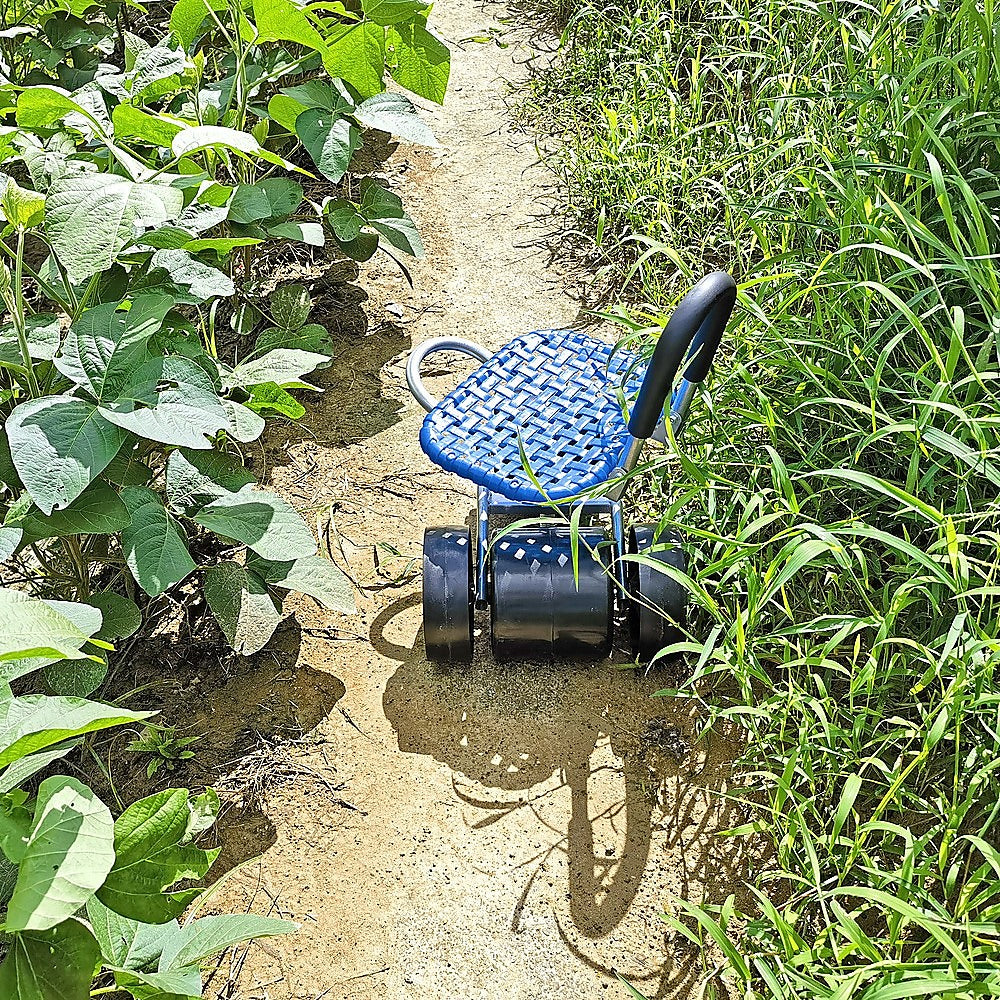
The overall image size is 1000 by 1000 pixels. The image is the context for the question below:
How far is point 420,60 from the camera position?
2443 millimetres

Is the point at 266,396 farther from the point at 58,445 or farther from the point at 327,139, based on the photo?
the point at 327,139

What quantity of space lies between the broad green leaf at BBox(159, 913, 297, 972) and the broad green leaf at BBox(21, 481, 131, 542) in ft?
2.12

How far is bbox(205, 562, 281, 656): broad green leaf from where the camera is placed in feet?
6.47

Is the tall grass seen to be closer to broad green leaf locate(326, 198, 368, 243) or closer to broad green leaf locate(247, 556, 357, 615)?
broad green leaf locate(247, 556, 357, 615)

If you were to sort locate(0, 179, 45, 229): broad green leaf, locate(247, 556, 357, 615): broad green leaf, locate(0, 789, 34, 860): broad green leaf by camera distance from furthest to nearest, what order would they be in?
locate(247, 556, 357, 615): broad green leaf
locate(0, 179, 45, 229): broad green leaf
locate(0, 789, 34, 860): broad green leaf

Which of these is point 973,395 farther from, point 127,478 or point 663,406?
point 127,478

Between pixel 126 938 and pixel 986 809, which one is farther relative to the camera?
pixel 986 809

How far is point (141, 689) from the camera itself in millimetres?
1991

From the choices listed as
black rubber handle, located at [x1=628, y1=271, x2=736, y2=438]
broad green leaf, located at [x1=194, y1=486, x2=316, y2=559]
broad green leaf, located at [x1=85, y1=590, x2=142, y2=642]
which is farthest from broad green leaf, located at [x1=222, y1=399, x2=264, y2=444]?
black rubber handle, located at [x1=628, y1=271, x2=736, y2=438]

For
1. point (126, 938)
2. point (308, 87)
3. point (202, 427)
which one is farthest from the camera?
point (308, 87)

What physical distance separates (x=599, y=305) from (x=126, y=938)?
222 cm

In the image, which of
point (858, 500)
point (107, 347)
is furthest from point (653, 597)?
point (107, 347)

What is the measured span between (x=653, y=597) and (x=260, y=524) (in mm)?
761

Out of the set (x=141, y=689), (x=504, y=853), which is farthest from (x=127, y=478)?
(x=504, y=853)
